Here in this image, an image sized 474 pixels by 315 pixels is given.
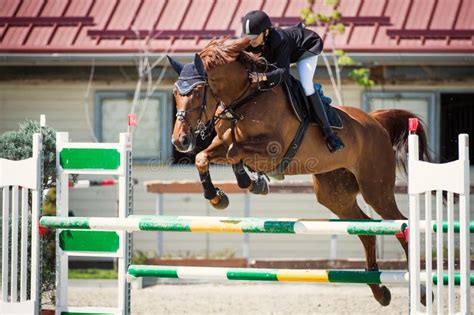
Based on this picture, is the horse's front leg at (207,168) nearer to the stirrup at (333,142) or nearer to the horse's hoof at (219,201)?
the horse's hoof at (219,201)

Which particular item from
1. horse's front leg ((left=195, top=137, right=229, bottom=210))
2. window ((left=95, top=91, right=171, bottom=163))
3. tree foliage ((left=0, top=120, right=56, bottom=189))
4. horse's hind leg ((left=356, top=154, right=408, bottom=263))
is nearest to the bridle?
horse's front leg ((left=195, top=137, right=229, bottom=210))

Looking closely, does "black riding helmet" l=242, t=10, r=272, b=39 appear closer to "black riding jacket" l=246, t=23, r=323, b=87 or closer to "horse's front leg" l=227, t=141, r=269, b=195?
"black riding jacket" l=246, t=23, r=323, b=87

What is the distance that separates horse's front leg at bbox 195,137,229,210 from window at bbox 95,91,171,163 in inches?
202

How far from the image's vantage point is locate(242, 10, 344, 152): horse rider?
17.6 ft

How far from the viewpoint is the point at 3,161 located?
5.26 metres

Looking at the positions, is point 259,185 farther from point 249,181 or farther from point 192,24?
Result: point 192,24

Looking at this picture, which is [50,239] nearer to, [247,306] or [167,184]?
[247,306]

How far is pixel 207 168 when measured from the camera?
17.1 ft

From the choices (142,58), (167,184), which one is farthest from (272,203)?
(142,58)

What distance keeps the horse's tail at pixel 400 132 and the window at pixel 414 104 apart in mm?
3323

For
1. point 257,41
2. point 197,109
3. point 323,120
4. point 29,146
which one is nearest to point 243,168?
point 197,109

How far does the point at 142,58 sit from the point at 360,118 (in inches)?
169

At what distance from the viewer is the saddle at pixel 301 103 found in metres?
5.72

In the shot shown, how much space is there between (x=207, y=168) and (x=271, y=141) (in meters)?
0.52
